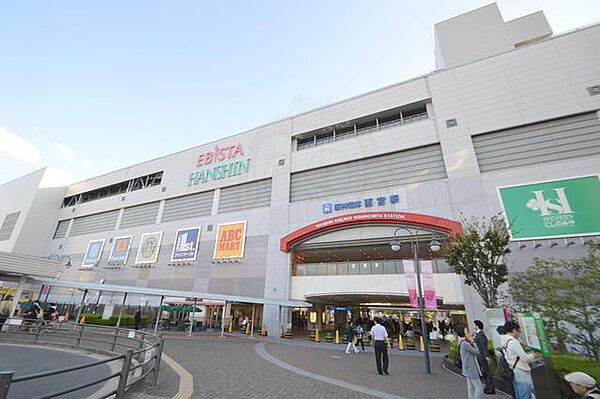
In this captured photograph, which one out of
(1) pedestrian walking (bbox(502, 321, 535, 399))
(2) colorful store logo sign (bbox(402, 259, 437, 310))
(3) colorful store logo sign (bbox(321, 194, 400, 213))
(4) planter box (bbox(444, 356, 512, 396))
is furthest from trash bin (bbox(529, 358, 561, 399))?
(3) colorful store logo sign (bbox(321, 194, 400, 213))

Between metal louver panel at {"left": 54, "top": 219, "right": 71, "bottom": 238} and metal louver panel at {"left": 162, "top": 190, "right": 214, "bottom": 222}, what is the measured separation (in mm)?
19442

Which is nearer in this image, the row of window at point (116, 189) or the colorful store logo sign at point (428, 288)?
the colorful store logo sign at point (428, 288)

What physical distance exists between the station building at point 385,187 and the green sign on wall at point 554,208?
7cm

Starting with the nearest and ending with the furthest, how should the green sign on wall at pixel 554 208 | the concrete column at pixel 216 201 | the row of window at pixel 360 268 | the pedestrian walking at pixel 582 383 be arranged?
the pedestrian walking at pixel 582 383 → the green sign on wall at pixel 554 208 → the row of window at pixel 360 268 → the concrete column at pixel 216 201

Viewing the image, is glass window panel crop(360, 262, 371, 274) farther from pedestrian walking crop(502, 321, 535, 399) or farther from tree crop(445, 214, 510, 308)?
pedestrian walking crop(502, 321, 535, 399)

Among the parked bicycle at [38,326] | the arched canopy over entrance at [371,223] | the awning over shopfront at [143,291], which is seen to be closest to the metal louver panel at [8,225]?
the awning over shopfront at [143,291]

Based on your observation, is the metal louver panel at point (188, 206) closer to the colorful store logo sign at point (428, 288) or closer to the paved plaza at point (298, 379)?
the paved plaza at point (298, 379)

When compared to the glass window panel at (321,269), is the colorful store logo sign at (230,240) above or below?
above

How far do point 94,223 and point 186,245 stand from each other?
17904 mm

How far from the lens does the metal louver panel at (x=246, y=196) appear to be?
25.3 m

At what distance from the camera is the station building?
16.3 m

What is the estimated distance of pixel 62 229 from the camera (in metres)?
38.7

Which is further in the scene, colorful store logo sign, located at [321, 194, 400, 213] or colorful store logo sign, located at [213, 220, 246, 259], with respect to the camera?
colorful store logo sign, located at [213, 220, 246, 259]

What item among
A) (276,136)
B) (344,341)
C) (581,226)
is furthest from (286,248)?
(581,226)
